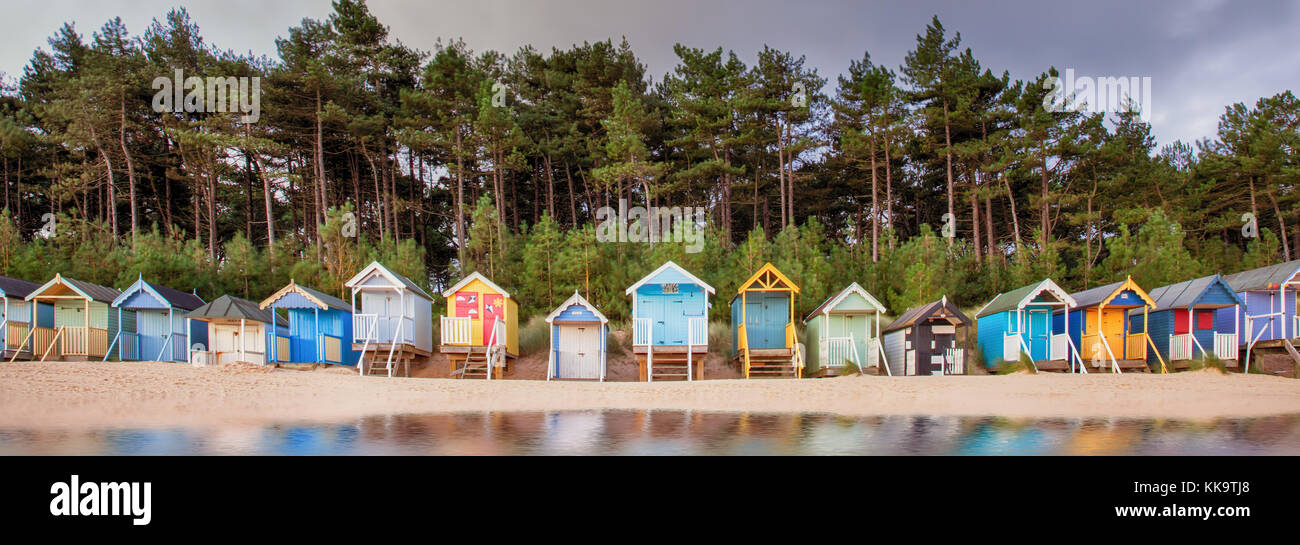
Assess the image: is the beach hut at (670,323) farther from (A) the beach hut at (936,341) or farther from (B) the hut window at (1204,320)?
(B) the hut window at (1204,320)

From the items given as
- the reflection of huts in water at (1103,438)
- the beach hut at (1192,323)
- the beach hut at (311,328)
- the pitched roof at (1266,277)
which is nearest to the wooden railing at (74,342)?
the beach hut at (311,328)

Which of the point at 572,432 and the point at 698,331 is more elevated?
the point at 698,331

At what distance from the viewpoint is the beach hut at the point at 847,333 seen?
2808 cm

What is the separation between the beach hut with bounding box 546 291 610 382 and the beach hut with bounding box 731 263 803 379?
16.4 ft

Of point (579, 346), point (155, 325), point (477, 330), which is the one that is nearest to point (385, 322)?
point (477, 330)

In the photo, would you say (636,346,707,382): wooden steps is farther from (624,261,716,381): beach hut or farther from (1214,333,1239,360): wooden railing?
(1214,333,1239,360): wooden railing

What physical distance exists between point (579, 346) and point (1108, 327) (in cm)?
1882

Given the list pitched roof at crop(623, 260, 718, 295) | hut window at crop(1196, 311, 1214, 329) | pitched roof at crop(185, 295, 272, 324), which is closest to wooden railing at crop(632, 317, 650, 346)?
pitched roof at crop(623, 260, 718, 295)

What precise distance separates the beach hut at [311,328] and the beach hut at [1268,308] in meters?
31.2

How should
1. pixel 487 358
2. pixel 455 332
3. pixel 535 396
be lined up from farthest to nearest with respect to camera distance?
pixel 455 332 → pixel 487 358 → pixel 535 396

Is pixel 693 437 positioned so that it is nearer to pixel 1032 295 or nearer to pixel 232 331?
pixel 1032 295

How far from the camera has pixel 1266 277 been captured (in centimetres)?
2967

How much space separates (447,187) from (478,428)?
3619 cm
